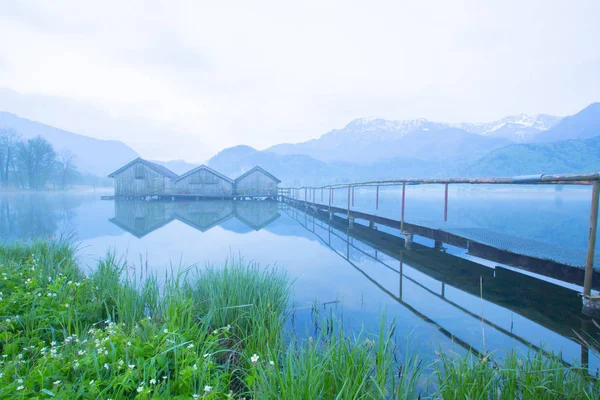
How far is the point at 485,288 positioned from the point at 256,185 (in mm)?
27729

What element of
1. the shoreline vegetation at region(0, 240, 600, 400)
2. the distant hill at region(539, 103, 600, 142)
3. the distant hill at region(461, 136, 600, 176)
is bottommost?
the shoreline vegetation at region(0, 240, 600, 400)

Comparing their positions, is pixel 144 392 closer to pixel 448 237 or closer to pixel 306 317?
pixel 306 317

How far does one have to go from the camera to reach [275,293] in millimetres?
3438

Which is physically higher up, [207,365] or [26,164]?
[26,164]

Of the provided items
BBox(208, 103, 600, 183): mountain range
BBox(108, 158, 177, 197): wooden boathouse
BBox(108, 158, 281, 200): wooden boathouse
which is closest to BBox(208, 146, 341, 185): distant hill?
BBox(208, 103, 600, 183): mountain range

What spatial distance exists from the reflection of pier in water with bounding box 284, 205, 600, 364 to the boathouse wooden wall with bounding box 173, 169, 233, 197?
77.5 ft

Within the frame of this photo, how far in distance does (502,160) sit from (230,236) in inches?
4589

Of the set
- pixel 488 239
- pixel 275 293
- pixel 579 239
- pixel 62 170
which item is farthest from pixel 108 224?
pixel 62 170

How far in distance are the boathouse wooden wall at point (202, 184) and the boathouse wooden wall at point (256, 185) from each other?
1.63 metres

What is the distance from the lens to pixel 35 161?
162 ft

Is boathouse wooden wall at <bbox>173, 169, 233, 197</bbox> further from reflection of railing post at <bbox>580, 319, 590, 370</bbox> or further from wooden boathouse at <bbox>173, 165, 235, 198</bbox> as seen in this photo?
reflection of railing post at <bbox>580, 319, 590, 370</bbox>

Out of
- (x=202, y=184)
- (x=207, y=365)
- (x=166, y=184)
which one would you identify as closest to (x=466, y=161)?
(x=202, y=184)

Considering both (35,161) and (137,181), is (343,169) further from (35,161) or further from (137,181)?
(137,181)

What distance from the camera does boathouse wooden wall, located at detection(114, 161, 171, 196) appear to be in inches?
1182
